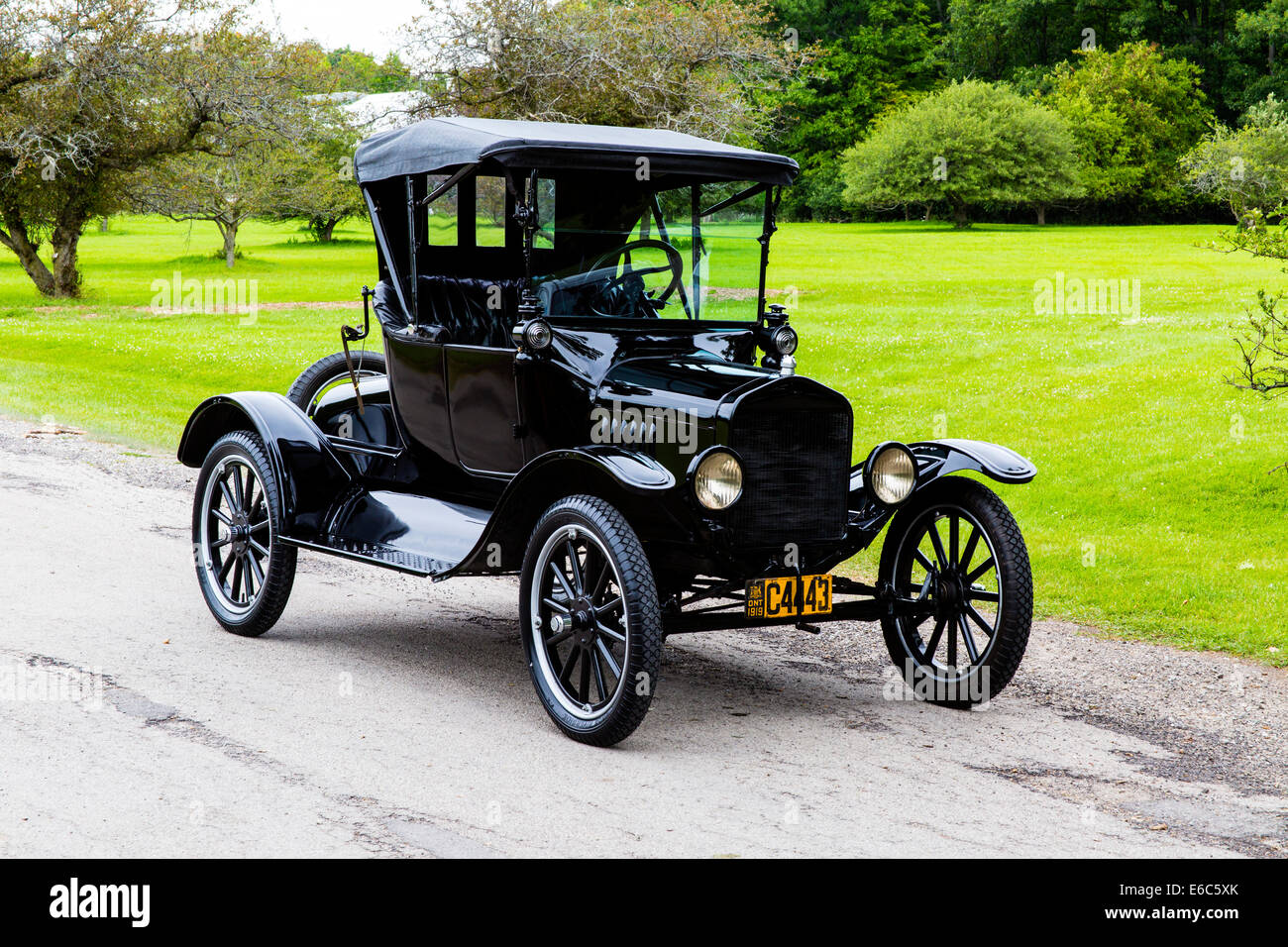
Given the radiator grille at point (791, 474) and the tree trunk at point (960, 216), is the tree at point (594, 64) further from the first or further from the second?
the tree trunk at point (960, 216)

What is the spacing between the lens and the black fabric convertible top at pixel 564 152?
20.3 ft

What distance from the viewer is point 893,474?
589 centimetres

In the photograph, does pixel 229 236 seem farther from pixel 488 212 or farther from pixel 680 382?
pixel 680 382

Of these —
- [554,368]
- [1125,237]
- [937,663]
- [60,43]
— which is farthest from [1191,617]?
[1125,237]

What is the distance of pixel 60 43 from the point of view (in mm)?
28188

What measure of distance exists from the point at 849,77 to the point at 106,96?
5639 centimetres

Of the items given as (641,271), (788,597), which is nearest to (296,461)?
(641,271)

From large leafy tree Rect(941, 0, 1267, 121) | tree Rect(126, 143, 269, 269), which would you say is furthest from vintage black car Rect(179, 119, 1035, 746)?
large leafy tree Rect(941, 0, 1267, 121)

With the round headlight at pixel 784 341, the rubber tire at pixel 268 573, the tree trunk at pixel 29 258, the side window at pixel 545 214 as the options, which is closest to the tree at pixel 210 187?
the tree trunk at pixel 29 258

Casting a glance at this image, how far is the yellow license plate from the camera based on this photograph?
17.5 ft
